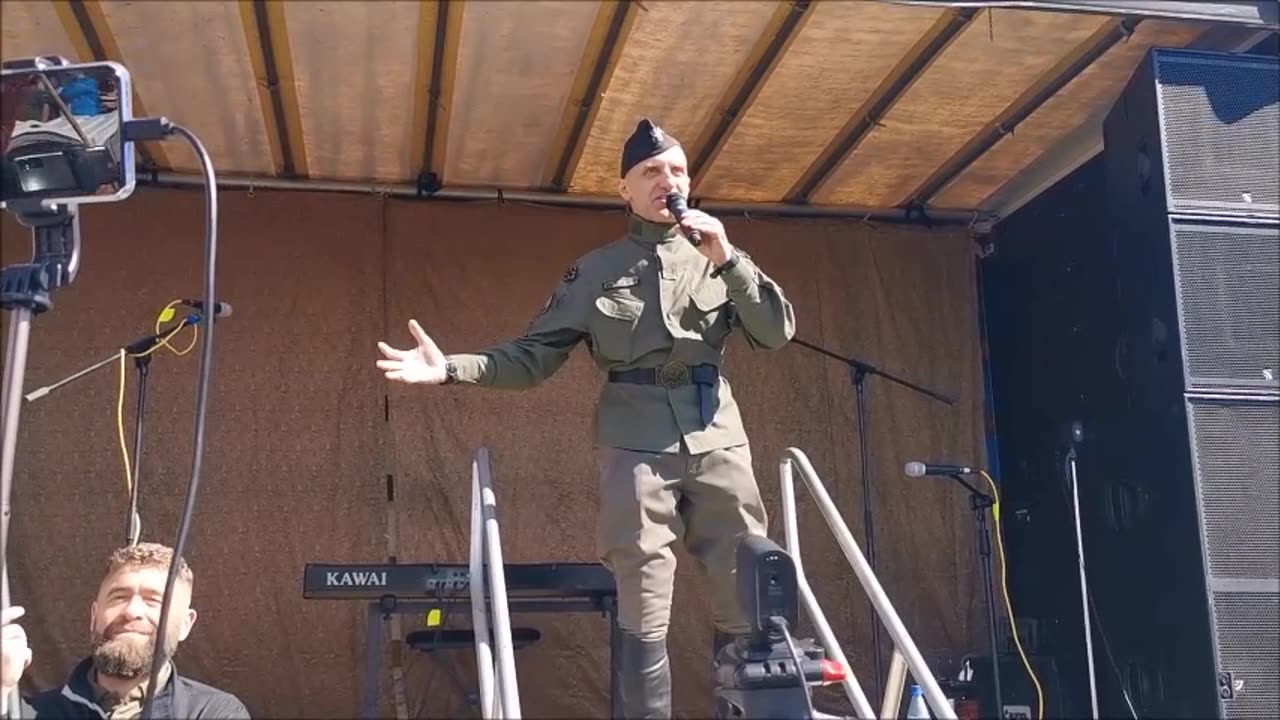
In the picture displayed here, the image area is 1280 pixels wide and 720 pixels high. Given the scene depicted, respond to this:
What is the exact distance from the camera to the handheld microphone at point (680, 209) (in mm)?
2660

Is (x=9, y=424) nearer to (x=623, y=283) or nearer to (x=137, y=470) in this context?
(x=623, y=283)

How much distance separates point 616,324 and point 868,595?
904 mm

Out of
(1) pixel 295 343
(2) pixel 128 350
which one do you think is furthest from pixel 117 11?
(1) pixel 295 343

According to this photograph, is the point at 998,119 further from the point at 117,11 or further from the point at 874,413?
the point at 117,11

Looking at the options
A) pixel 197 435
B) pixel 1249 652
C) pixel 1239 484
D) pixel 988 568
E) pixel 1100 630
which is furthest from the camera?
pixel 988 568

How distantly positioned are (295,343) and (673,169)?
2.76 m

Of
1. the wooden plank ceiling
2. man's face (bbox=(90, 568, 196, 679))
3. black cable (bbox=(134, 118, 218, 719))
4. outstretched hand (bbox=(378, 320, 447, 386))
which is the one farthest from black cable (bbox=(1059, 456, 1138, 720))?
black cable (bbox=(134, 118, 218, 719))

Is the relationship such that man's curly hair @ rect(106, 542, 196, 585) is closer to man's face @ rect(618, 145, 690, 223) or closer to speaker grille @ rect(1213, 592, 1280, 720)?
man's face @ rect(618, 145, 690, 223)

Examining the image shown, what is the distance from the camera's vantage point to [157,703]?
2742mm

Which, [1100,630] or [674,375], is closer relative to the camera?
[674,375]

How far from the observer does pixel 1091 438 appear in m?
4.49

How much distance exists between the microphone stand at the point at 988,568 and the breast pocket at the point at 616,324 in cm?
230

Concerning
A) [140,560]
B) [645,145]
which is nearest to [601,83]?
[645,145]

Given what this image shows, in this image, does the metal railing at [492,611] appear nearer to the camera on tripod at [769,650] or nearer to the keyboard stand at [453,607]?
the camera on tripod at [769,650]
